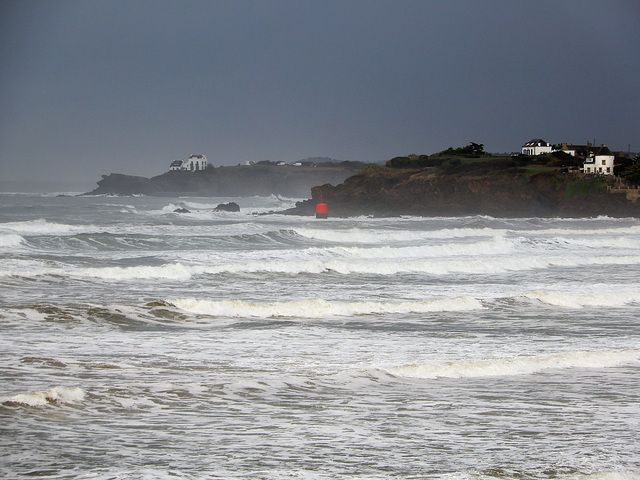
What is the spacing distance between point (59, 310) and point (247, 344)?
4577 mm

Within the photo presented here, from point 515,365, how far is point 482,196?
200ft

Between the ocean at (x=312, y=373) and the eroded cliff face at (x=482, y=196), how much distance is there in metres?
45.0

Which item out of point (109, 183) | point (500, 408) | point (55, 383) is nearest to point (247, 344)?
point (55, 383)

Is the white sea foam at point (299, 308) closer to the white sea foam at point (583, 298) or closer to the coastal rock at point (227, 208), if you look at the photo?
the white sea foam at point (583, 298)

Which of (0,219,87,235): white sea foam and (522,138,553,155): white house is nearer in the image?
(0,219,87,235): white sea foam

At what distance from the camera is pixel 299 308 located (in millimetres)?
16578

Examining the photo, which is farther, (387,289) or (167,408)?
(387,289)

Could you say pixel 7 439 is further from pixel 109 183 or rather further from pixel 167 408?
pixel 109 183

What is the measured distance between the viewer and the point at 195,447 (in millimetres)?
7176

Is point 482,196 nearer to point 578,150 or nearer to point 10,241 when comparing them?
point 578,150

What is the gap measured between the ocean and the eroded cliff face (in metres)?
45.0

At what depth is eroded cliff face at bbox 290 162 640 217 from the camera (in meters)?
67.8

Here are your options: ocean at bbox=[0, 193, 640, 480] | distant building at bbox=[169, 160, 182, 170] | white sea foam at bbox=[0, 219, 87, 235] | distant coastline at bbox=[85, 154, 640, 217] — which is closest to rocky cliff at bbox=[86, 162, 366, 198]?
distant building at bbox=[169, 160, 182, 170]

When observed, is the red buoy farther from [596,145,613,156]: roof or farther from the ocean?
the ocean
